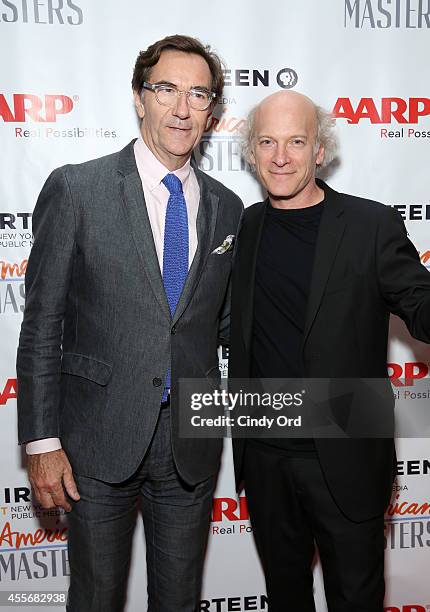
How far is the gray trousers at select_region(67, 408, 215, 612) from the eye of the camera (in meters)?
1.62

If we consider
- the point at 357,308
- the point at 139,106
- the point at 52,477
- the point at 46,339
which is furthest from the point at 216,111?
the point at 52,477

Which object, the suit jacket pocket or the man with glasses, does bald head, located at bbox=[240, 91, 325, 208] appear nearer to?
the man with glasses

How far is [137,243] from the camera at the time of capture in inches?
60.3

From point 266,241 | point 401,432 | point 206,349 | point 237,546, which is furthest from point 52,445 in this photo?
point 401,432

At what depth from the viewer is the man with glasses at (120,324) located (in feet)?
5.03

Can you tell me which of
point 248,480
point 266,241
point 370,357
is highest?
point 266,241

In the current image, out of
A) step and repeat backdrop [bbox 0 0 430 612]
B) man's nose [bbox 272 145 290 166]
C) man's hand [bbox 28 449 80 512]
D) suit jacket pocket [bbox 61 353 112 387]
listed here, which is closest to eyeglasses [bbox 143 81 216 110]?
man's nose [bbox 272 145 290 166]

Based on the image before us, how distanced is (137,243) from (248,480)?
79 cm

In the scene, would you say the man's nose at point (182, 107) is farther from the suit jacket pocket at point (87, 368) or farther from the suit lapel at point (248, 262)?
the suit jacket pocket at point (87, 368)

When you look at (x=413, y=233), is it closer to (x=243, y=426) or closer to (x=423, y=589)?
(x=243, y=426)

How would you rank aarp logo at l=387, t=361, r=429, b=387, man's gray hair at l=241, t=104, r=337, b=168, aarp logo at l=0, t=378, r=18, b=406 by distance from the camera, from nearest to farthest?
man's gray hair at l=241, t=104, r=337, b=168 → aarp logo at l=0, t=378, r=18, b=406 → aarp logo at l=387, t=361, r=429, b=387

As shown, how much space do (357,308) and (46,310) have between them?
2.71ft

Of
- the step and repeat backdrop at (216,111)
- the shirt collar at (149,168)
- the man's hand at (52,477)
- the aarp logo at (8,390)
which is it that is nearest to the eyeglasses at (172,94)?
the shirt collar at (149,168)

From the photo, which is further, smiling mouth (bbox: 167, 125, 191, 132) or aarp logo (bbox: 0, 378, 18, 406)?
aarp logo (bbox: 0, 378, 18, 406)
